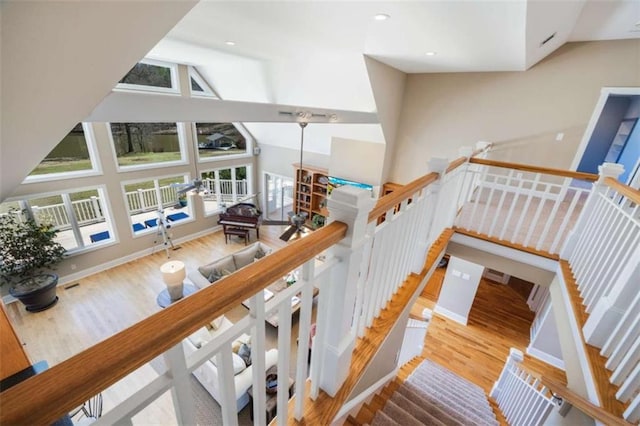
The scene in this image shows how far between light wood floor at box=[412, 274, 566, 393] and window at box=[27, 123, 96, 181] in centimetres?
723

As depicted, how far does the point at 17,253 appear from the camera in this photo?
414 cm

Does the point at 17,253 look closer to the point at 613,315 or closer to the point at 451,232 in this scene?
the point at 451,232

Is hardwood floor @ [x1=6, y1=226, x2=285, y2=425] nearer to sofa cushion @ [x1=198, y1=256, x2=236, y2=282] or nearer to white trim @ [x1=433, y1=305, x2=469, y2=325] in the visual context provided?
sofa cushion @ [x1=198, y1=256, x2=236, y2=282]

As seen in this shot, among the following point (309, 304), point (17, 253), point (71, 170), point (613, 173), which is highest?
point (613, 173)

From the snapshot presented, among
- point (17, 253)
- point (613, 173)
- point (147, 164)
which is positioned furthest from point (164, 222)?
point (613, 173)

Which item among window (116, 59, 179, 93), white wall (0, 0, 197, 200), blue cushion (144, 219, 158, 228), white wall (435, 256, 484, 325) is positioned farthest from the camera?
blue cushion (144, 219, 158, 228)

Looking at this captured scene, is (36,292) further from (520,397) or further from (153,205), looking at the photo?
(520,397)

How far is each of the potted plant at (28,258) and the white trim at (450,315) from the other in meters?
7.36

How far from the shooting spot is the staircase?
229cm

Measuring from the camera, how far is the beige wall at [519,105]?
388 centimetres

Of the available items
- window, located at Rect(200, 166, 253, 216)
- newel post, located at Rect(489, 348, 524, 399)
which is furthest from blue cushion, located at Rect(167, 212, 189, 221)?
newel post, located at Rect(489, 348, 524, 399)

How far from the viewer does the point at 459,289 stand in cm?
536

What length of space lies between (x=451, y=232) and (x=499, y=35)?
2152mm

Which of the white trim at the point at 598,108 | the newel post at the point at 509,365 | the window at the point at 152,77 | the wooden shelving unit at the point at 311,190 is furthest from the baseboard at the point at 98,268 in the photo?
the white trim at the point at 598,108
